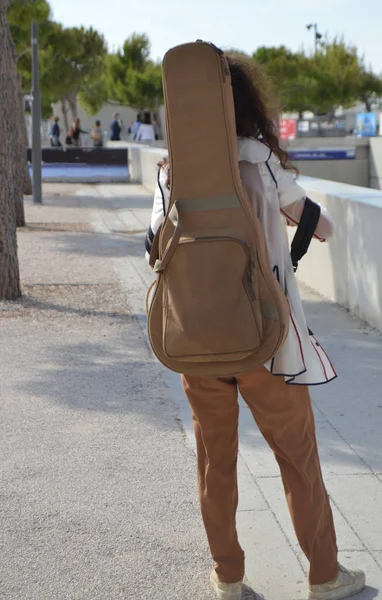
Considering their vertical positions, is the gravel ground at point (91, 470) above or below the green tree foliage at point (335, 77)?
below

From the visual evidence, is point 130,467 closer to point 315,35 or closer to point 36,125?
point 36,125

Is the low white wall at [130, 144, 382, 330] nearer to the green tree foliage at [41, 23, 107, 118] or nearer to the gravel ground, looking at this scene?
the gravel ground

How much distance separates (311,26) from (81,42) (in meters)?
27.0

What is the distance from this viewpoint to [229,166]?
2.79 meters

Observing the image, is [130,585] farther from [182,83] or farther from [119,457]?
[182,83]

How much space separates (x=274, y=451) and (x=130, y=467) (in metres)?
1.62

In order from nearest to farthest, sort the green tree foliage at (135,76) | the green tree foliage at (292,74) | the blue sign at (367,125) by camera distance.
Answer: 1. the blue sign at (367,125)
2. the green tree foliage at (135,76)
3. the green tree foliage at (292,74)

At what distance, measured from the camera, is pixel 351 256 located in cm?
766

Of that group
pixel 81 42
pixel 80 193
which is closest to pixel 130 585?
pixel 80 193

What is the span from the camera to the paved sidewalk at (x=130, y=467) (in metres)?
3.50

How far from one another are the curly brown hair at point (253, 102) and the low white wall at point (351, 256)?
4191 millimetres

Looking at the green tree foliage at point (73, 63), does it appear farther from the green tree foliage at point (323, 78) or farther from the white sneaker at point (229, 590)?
the white sneaker at point (229, 590)

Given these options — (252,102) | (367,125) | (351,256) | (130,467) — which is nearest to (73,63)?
(367,125)

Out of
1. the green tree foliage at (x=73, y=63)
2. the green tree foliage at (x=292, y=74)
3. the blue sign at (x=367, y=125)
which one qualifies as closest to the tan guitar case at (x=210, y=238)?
the green tree foliage at (x=73, y=63)
